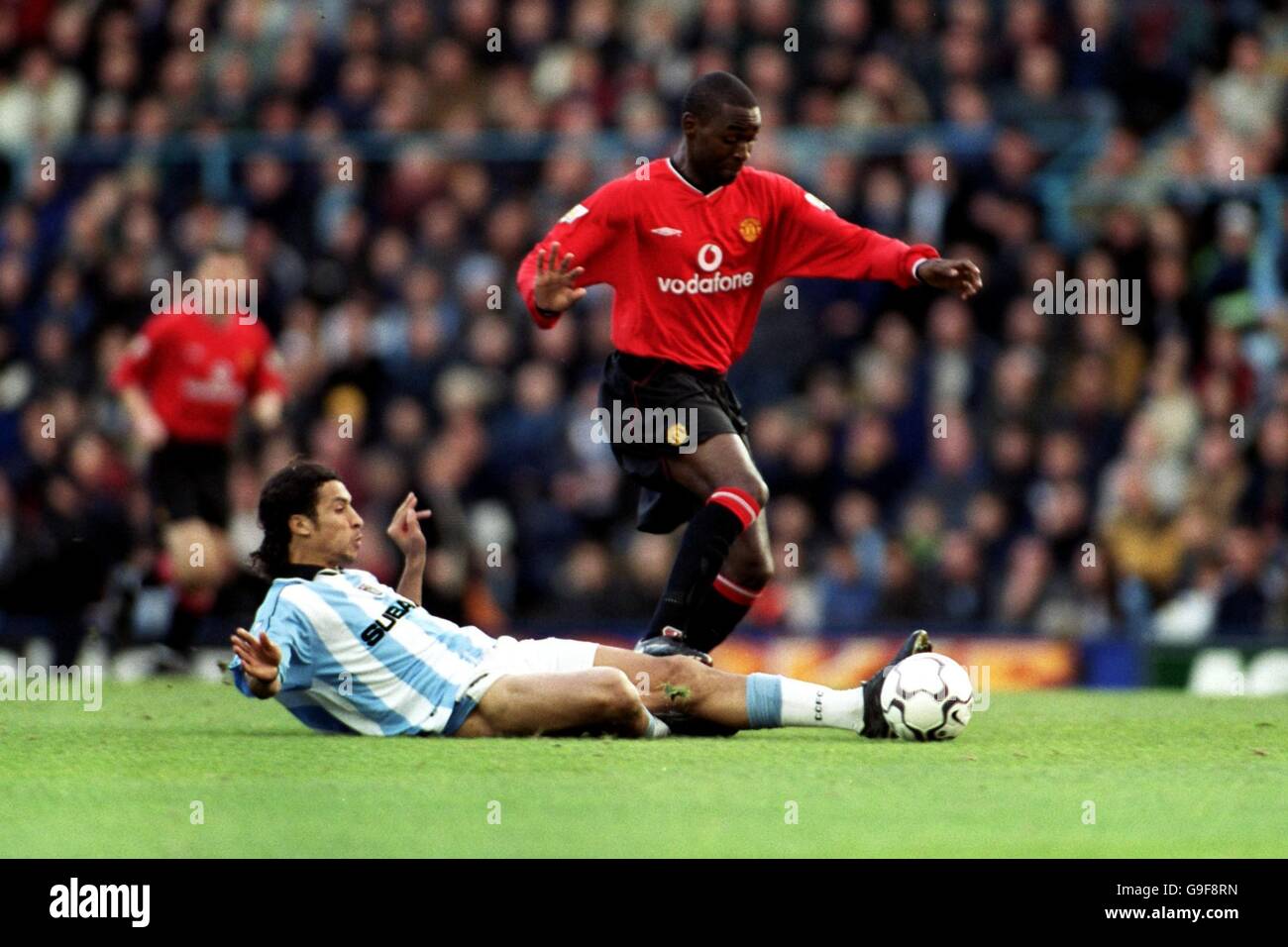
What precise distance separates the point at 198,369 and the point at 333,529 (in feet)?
15.6

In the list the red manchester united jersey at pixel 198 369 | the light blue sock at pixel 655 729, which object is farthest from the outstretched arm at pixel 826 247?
the red manchester united jersey at pixel 198 369

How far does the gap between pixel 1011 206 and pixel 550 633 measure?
399 cm

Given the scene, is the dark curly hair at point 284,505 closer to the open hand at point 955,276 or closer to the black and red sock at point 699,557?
the black and red sock at point 699,557

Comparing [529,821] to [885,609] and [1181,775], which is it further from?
[885,609]

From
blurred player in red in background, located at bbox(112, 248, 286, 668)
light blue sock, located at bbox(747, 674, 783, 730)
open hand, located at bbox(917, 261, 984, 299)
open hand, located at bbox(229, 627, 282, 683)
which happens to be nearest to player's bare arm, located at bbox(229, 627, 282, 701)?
open hand, located at bbox(229, 627, 282, 683)

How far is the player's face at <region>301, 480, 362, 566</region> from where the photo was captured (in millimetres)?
7613

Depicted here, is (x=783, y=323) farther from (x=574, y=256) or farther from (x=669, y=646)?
(x=669, y=646)

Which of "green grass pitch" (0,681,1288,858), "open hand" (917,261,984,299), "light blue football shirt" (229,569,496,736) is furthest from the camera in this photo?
"open hand" (917,261,984,299)

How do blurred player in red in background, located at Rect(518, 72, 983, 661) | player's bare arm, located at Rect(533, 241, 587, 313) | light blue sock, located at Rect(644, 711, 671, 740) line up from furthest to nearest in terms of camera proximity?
blurred player in red in background, located at Rect(518, 72, 983, 661), player's bare arm, located at Rect(533, 241, 587, 313), light blue sock, located at Rect(644, 711, 671, 740)

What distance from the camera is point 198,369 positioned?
12109mm

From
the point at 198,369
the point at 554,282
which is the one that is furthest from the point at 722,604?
the point at 198,369

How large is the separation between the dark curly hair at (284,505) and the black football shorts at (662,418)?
1.58 meters

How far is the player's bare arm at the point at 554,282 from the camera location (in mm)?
8273

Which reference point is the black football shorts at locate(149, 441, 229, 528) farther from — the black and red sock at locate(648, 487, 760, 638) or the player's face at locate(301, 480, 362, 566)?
the player's face at locate(301, 480, 362, 566)
